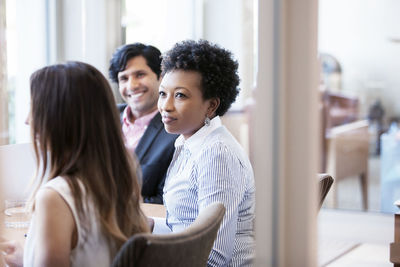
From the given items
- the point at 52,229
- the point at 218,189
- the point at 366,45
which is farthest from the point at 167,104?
the point at 366,45

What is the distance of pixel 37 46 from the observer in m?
3.33

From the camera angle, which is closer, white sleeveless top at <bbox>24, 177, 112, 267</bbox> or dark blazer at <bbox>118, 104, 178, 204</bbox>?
white sleeveless top at <bbox>24, 177, 112, 267</bbox>

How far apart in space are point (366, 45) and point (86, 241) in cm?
437

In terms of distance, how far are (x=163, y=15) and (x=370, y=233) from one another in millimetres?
2236

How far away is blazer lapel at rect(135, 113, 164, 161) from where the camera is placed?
2.65 meters

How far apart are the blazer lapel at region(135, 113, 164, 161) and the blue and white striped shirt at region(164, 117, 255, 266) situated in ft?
2.41

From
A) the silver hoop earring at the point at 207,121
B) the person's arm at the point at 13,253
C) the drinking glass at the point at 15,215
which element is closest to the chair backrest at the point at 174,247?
the person's arm at the point at 13,253

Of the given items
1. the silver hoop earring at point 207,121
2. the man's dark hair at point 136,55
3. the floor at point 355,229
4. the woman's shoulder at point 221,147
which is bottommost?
the floor at point 355,229

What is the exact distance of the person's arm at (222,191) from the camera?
5.43ft

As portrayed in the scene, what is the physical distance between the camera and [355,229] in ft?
14.4

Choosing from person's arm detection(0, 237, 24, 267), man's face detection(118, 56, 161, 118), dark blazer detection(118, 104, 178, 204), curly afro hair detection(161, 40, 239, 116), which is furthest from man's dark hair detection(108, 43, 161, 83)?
person's arm detection(0, 237, 24, 267)

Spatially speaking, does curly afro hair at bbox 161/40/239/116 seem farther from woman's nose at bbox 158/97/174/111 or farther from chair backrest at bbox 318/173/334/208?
chair backrest at bbox 318/173/334/208

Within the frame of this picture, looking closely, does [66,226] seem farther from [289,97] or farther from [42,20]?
[42,20]

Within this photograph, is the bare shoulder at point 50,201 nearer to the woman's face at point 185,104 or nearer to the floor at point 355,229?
the woman's face at point 185,104
